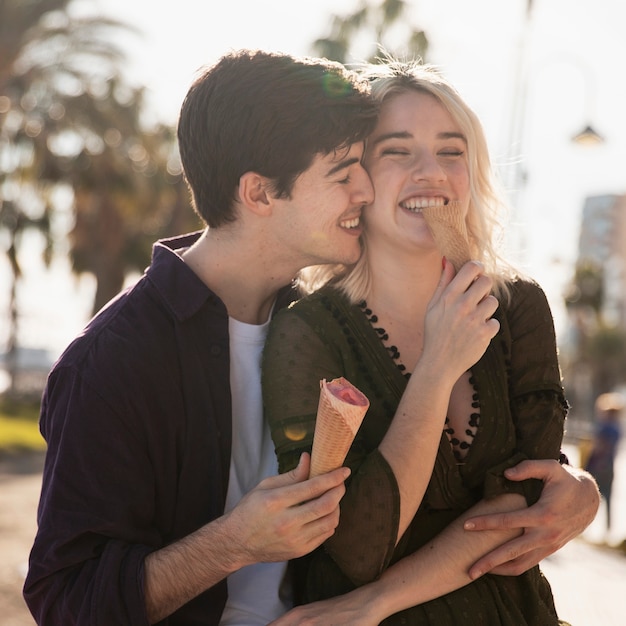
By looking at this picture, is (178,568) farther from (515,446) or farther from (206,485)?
(515,446)

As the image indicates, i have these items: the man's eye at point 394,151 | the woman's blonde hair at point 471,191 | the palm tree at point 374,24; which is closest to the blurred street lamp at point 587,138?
the palm tree at point 374,24

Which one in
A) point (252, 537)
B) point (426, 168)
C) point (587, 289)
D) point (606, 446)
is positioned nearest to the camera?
point (252, 537)

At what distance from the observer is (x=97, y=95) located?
2059 cm

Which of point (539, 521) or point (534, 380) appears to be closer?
point (539, 521)

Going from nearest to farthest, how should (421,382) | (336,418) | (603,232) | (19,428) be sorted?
(336,418) → (421,382) → (19,428) → (603,232)

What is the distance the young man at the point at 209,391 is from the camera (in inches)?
96.0

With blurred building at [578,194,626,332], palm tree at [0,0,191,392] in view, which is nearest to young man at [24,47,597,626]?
palm tree at [0,0,191,392]

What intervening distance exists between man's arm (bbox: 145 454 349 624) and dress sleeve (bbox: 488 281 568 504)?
871 mm

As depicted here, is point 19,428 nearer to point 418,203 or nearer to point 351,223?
point 351,223

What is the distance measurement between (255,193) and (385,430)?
2.91 ft

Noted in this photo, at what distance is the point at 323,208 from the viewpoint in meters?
3.08

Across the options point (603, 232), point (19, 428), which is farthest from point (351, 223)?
point (603, 232)

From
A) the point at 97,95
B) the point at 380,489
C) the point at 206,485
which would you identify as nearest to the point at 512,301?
the point at 380,489

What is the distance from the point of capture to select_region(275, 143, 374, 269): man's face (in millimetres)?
3055
